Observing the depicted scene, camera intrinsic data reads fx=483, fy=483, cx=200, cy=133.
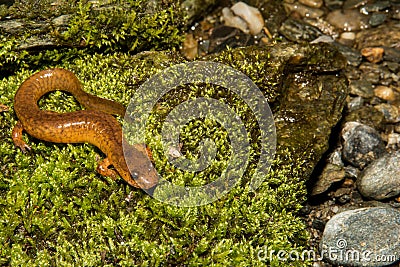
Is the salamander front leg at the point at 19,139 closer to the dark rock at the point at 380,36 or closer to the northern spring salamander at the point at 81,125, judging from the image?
the northern spring salamander at the point at 81,125

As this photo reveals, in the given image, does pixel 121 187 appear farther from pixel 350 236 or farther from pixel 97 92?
pixel 350 236

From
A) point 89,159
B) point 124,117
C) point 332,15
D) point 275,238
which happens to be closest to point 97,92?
point 124,117

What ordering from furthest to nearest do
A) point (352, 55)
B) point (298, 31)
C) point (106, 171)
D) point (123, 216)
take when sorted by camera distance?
point (298, 31)
point (352, 55)
point (106, 171)
point (123, 216)

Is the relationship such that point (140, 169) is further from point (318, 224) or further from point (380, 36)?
point (380, 36)

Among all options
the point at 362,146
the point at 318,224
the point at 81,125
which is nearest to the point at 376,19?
the point at 362,146

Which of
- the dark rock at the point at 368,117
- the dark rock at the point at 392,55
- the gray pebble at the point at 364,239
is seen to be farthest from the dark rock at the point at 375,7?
the gray pebble at the point at 364,239

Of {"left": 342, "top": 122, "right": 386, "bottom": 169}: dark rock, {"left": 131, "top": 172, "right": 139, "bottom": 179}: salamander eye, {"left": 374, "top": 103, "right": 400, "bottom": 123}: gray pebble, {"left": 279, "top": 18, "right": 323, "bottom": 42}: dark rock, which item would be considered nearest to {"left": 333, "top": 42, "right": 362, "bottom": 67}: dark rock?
{"left": 279, "top": 18, "right": 323, "bottom": 42}: dark rock
